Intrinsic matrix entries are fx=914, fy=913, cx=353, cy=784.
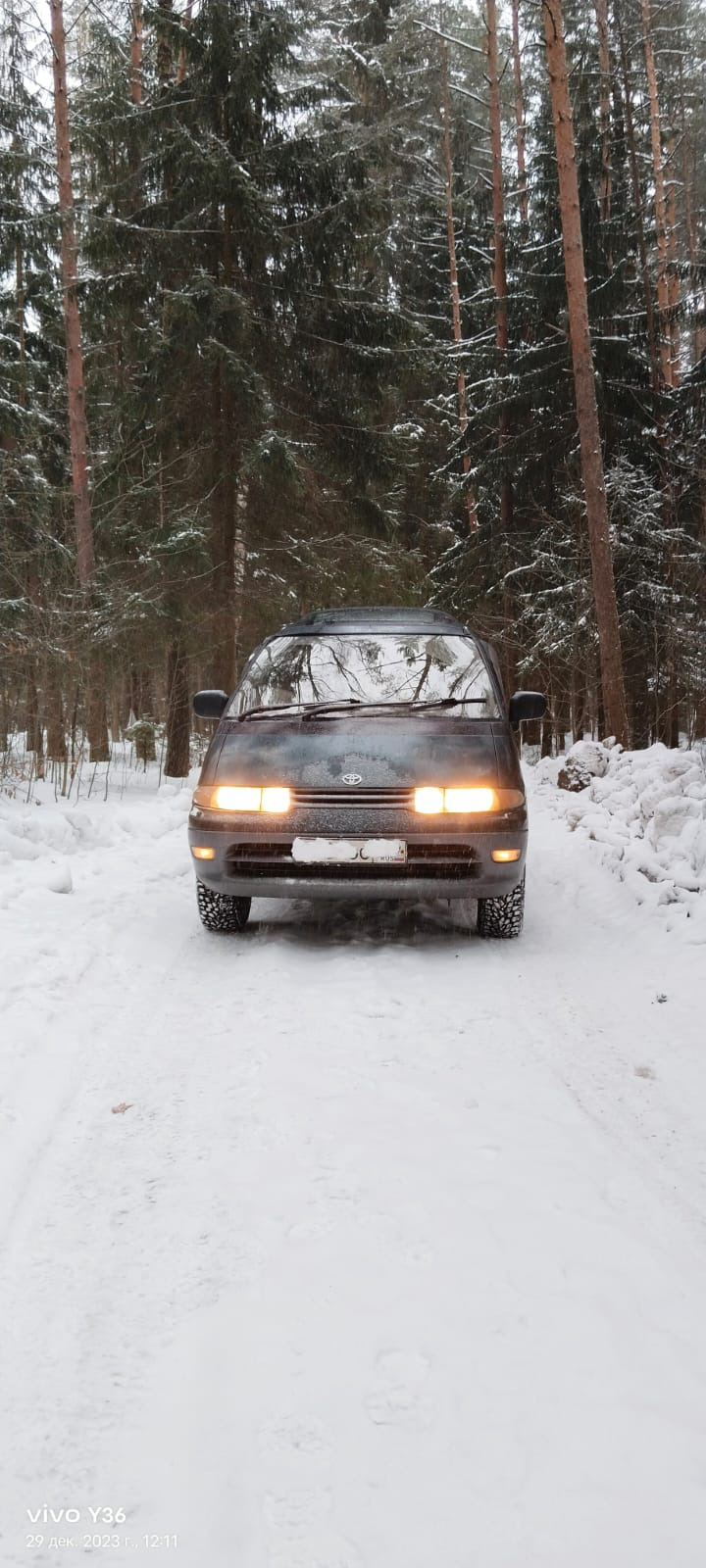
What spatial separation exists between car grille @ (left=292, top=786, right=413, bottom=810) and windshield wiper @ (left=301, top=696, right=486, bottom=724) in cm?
58

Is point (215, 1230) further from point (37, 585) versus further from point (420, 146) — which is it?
point (420, 146)

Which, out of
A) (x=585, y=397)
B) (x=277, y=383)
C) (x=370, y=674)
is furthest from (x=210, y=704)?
(x=277, y=383)

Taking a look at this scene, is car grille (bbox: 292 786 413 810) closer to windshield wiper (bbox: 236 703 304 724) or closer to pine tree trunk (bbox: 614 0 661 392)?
windshield wiper (bbox: 236 703 304 724)

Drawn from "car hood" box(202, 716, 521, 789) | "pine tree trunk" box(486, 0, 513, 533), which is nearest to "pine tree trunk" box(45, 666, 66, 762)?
"car hood" box(202, 716, 521, 789)

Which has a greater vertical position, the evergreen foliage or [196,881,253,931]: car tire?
the evergreen foliage

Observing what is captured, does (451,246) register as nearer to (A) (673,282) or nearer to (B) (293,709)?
(A) (673,282)

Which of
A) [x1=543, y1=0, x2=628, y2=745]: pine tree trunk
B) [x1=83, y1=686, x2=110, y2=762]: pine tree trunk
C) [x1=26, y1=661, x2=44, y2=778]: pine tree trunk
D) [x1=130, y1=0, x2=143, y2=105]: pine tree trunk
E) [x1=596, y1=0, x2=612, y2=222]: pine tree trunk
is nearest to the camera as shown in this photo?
[x1=26, y1=661, x2=44, y2=778]: pine tree trunk

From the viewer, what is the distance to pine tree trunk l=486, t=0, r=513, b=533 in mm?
17906

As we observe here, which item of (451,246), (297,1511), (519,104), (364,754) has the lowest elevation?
(297,1511)

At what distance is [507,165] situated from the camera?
71.7ft

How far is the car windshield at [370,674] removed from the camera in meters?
5.20

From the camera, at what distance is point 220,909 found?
5004 millimetres

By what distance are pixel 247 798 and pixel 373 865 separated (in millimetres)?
731

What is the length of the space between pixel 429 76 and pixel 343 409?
43.3ft
